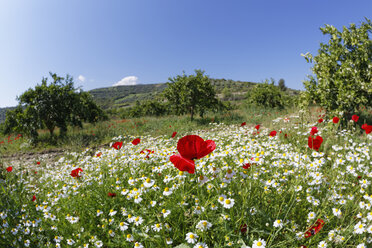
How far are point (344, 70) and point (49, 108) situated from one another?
585 inches

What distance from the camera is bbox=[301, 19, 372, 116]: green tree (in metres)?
6.26

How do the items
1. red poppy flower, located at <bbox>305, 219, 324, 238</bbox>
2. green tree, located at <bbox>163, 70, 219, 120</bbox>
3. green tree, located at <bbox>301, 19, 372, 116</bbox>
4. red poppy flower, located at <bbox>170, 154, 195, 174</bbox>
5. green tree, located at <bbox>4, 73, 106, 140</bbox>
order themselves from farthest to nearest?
green tree, located at <bbox>163, 70, 219, 120</bbox> < green tree, located at <bbox>4, 73, 106, 140</bbox> < green tree, located at <bbox>301, 19, 372, 116</bbox> < red poppy flower, located at <bbox>305, 219, 324, 238</bbox> < red poppy flower, located at <bbox>170, 154, 195, 174</bbox>

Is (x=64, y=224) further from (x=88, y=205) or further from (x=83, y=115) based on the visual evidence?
(x=83, y=115)

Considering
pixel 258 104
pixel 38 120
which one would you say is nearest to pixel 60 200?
pixel 38 120

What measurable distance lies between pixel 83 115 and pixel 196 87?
7998 mm

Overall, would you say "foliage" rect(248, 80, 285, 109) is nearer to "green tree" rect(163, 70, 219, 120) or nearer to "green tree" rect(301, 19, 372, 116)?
"green tree" rect(163, 70, 219, 120)

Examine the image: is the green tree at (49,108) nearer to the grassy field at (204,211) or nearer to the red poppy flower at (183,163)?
the grassy field at (204,211)

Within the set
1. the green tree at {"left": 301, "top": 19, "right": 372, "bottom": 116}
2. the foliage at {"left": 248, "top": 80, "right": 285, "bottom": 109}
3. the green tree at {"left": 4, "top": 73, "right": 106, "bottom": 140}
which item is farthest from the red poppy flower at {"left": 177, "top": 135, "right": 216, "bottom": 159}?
the foliage at {"left": 248, "top": 80, "right": 285, "bottom": 109}

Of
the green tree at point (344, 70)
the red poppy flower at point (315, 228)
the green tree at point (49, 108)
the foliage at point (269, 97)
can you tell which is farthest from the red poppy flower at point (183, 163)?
the foliage at point (269, 97)

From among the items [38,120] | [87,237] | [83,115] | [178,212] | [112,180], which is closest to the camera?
[178,212]

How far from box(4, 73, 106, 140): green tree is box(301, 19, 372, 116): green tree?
42.6ft

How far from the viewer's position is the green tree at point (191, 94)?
1305 centimetres

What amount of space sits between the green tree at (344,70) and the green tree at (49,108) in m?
13.0

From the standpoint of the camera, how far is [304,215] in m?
2.14
